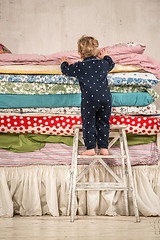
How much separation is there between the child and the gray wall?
110 cm

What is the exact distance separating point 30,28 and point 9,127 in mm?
1374

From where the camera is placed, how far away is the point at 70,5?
303cm

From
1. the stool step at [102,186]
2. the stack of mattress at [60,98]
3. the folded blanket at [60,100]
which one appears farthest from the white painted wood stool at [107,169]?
the folded blanket at [60,100]

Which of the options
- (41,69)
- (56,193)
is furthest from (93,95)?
(56,193)

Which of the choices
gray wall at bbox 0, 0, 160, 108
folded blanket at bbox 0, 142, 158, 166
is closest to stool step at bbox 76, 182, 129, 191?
folded blanket at bbox 0, 142, 158, 166

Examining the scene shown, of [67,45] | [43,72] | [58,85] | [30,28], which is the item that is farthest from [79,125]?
[30,28]

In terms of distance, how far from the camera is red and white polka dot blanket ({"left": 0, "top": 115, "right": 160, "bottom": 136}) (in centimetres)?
213

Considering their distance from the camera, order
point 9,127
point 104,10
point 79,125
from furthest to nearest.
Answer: point 104,10 < point 9,127 < point 79,125

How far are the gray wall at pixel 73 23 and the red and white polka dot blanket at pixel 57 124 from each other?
947 millimetres

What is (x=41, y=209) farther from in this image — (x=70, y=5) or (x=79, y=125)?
(x=70, y=5)

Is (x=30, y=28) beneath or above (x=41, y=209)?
above

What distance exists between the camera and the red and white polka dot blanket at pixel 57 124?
2.13 m

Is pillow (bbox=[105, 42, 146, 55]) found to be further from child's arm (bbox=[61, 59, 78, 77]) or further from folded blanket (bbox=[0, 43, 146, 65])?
child's arm (bbox=[61, 59, 78, 77])

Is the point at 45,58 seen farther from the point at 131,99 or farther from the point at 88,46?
the point at 131,99
